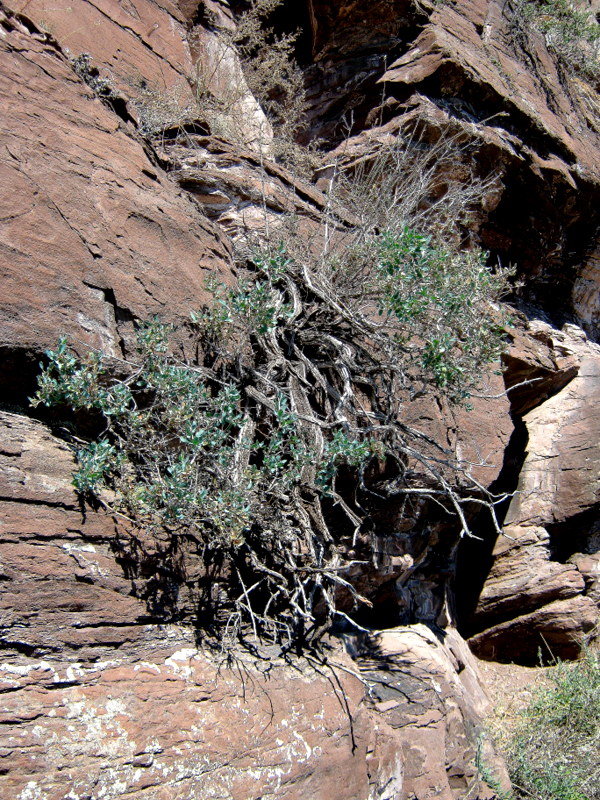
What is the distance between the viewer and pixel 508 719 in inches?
187

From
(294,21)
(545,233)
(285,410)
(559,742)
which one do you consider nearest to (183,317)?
(285,410)

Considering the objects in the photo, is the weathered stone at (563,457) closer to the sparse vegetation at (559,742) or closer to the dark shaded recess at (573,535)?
the dark shaded recess at (573,535)

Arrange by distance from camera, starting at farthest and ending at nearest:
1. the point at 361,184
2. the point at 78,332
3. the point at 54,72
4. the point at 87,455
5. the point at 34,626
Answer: the point at 361,184 < the point at 54,72 < the point at 78,332 < the point at 87,455 < the point at 34,626

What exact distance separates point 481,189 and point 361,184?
1.36m

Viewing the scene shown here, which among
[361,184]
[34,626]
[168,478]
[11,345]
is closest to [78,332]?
[11,345]

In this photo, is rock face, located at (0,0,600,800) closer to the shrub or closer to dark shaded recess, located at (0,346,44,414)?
→ dark shaded recess, located at (0,346,44,414)

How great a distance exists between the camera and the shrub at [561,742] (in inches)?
159

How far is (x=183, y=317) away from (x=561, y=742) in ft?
12.8

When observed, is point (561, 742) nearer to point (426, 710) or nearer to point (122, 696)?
point (426, 710)

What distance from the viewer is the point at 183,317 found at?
3275 mm

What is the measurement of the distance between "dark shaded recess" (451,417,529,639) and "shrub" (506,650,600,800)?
0.92 meters

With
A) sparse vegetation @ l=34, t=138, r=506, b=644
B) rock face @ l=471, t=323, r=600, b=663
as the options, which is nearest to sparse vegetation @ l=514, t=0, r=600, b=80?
rock face @ l=471, t=323, r=600, b=663

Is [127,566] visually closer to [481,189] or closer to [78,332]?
[78,332]

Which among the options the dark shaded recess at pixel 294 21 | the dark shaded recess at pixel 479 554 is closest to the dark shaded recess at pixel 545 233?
the dark shaded recess at pixel 479 554
